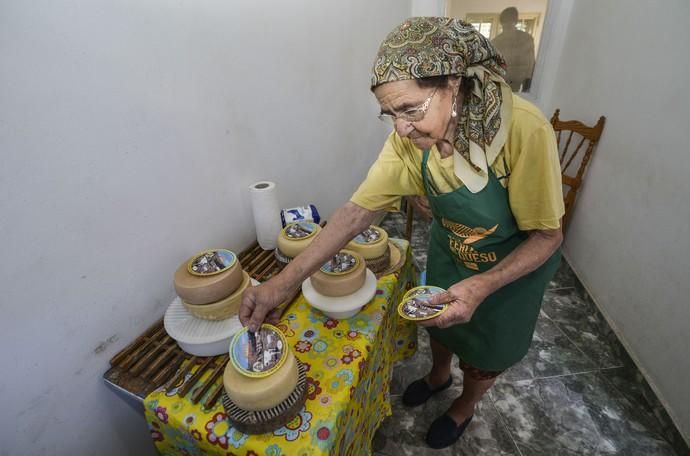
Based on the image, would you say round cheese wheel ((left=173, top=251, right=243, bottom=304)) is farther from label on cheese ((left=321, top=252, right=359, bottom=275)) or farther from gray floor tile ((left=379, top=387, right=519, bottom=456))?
gray floor tile ((left=379, top=387, right=519, bottom=456))

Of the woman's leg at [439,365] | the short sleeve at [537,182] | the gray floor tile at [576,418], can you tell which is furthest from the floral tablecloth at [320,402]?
the gray floor tile at [576,418]

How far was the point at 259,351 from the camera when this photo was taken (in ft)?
2.95

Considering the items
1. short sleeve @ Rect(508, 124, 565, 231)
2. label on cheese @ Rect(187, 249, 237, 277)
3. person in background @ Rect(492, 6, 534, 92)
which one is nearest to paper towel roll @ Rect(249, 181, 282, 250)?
label on cheese @ Rect(187, 249, 237, 277)

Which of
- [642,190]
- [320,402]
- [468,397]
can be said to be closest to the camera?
[320,402]

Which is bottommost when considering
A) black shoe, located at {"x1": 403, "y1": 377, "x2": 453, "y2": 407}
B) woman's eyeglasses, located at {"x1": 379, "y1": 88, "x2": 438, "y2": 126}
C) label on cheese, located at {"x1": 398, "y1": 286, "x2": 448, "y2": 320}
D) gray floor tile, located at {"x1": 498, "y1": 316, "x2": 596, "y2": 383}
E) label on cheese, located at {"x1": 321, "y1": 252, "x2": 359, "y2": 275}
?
gray floor tile, located at {"x1": 498, "y1": 316, "x2": 596, "y2": 383}

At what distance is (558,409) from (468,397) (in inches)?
23.6

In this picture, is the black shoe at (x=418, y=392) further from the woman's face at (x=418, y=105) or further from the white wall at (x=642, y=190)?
the woman's face at (x=418, y=105)

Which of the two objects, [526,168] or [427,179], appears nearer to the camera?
[526,168]

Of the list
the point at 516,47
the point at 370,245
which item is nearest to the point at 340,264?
the point at 370,245

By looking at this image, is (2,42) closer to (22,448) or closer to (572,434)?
(22,448)

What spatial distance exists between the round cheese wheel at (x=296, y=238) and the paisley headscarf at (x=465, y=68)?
705 mm

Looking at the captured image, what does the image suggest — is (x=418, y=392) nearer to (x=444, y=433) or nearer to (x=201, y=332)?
(x=444, y=433)

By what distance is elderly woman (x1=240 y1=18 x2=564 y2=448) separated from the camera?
81 centimetres

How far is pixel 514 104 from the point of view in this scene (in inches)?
33.8
